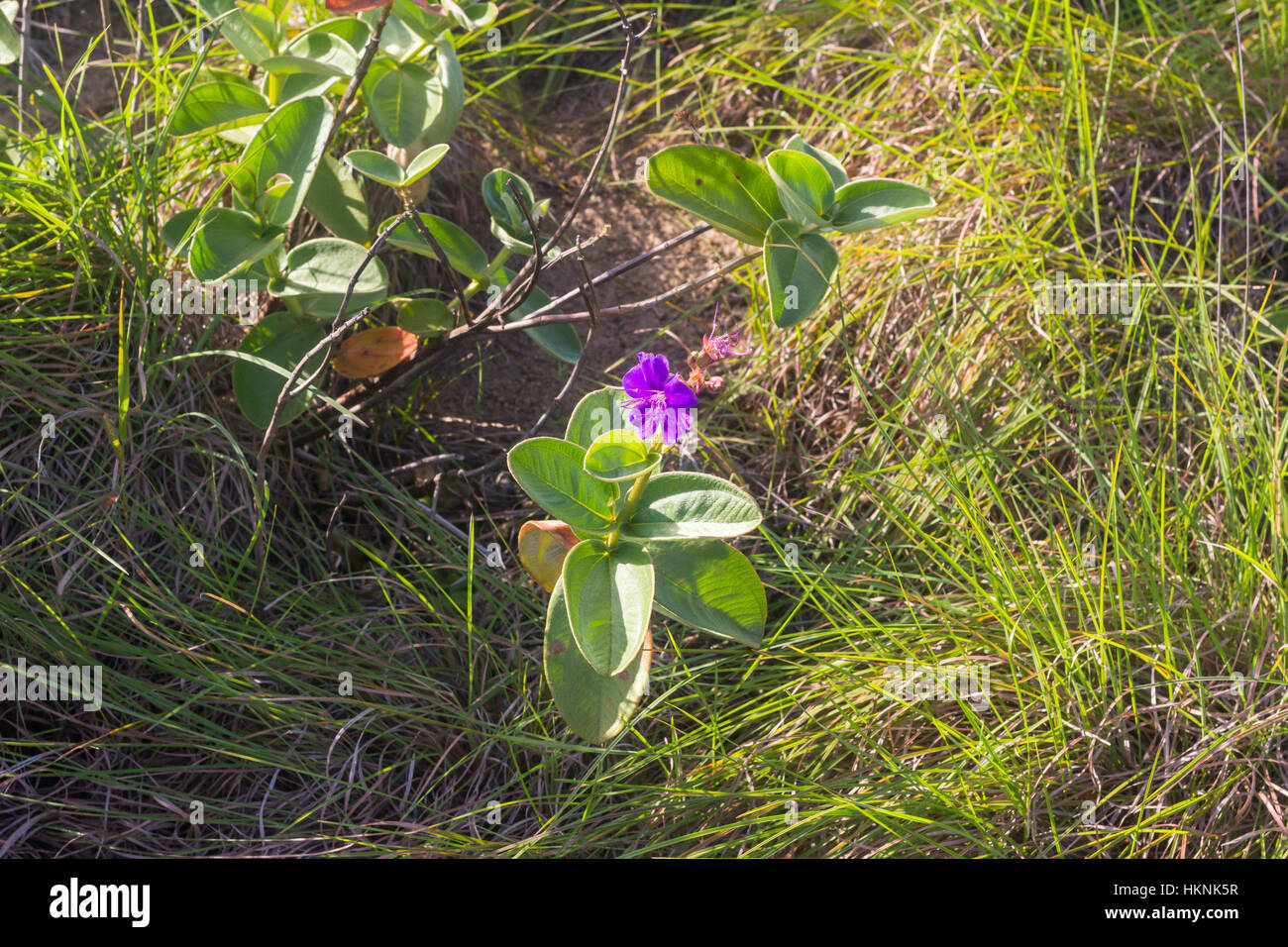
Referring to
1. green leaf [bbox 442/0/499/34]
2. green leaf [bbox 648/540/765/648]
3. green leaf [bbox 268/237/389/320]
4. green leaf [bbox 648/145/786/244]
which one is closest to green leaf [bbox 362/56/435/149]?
green leaf [bbox 442/0/499/34]

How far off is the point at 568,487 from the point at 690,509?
0.18 metres

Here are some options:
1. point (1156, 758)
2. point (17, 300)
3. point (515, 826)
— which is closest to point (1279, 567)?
point (1156, 758)

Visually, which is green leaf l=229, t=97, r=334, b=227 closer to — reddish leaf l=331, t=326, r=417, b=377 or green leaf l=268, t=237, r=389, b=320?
green leaf l=268, t=237, r=389, b=320

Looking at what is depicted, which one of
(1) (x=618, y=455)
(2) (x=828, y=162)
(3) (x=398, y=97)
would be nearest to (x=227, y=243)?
(3) (x=398, y=97)

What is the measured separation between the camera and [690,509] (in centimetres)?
144

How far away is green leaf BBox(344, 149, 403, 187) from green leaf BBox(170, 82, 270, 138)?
0.33 m

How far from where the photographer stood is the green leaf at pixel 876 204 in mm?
1465

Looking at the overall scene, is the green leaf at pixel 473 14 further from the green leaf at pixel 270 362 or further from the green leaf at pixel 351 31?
the green leaf at pixel 270 362

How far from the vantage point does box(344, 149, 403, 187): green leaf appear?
5.22ft

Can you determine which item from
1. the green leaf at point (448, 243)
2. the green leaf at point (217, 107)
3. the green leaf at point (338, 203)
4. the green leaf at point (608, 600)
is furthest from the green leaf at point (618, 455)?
the green leaf at point (217, 107)

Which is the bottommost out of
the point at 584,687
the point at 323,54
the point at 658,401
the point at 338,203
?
the point at 584,687

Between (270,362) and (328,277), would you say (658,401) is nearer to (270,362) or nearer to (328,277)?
(328,277)

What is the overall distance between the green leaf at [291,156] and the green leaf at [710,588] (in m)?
0.86

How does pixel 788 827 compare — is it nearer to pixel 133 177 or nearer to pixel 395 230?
pixel 395 230
